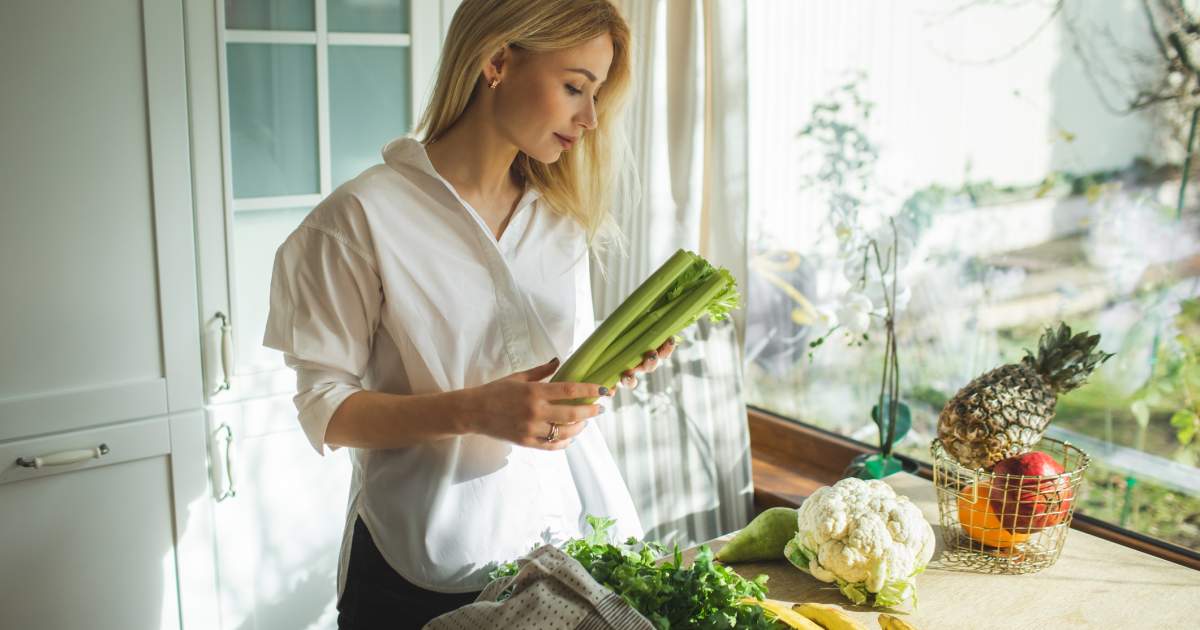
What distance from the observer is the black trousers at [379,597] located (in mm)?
1359

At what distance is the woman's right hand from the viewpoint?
1.22 metres

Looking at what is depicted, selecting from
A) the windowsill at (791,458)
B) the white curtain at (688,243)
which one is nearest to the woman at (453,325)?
the white curtain at (688,243)

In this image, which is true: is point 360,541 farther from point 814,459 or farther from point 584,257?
point 814,459

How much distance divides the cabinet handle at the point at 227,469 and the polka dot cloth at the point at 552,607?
4.28ft

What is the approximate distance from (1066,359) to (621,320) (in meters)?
0.76

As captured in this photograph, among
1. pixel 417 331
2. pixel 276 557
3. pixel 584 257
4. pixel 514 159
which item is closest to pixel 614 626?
pixel 417 331

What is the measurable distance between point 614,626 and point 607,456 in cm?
64

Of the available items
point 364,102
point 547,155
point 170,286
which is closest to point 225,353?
point 170,286

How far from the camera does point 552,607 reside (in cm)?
98

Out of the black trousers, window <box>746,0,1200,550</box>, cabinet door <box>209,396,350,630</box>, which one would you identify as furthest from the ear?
cabinet door <box>209,396,350,630</box>

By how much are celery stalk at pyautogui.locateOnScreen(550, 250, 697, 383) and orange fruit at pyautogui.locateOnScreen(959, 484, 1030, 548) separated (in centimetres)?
58

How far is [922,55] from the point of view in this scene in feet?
7.59

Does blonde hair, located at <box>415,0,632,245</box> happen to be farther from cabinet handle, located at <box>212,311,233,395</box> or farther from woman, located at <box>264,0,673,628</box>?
cabinet handle, located at <box>212,311,233,395</box>

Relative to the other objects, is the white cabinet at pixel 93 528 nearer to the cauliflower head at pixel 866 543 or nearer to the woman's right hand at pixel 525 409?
the woman's right hand at pixel 525 409
